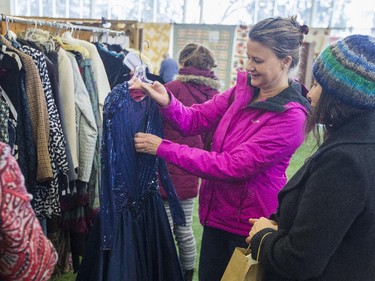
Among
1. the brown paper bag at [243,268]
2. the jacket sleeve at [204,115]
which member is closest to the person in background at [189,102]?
the jacket sleeve at [204,115]

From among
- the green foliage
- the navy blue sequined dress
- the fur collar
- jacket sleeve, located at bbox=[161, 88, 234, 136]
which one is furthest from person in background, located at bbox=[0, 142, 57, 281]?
the fur collar

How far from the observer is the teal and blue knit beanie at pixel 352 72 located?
3.13 ft

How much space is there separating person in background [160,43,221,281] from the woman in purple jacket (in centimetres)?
63

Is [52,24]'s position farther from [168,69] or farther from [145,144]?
[168,69]

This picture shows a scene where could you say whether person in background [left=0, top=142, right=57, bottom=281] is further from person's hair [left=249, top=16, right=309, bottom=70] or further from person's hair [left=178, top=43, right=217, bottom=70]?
person's hair [left=178, top=43, right=217, bottom=70]

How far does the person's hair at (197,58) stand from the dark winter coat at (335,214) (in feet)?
4.67

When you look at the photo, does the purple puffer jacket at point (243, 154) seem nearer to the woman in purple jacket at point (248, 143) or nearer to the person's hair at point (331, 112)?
the woman in purple jacket at point (248, 143)

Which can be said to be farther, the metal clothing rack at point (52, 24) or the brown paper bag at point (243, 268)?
the metal clothing rack at point (52, 24)

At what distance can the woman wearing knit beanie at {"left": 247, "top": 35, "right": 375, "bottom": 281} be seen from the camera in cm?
92

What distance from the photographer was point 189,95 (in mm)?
2314

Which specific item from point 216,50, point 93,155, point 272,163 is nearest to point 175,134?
point 93,155

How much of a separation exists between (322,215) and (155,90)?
81 cm

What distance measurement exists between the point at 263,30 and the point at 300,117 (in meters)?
0.35

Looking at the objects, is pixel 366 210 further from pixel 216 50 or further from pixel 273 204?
pixel 216 50
